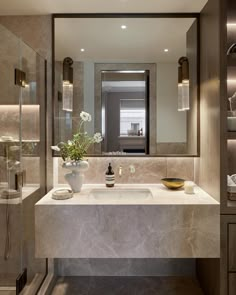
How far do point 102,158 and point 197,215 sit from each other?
1.05 metres

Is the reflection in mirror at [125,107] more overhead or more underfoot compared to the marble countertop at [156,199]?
more overhead

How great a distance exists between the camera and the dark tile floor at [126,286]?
8.01 feet

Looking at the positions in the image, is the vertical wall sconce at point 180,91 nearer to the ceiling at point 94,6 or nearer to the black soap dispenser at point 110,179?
the ceiling at point 94,6

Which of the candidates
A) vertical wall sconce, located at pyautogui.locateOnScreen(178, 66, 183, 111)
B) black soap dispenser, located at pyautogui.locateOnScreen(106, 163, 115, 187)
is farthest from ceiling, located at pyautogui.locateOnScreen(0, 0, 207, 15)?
black soap dispenser, located at pyautogui.locateOnScreen(106, 163, 115, 187)

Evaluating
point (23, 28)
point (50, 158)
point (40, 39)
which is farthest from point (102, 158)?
point (23, 28)

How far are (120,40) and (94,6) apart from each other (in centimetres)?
36

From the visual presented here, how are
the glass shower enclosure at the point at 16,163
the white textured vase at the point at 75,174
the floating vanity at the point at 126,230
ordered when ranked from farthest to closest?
the white textured vase at the point at 75,174
the glass shower enclosure at the point at 16,163
the floating vanity at the point at 126,230

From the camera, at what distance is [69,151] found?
2359 mm

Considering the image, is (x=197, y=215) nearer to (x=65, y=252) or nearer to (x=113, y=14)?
(x=65, y=252)

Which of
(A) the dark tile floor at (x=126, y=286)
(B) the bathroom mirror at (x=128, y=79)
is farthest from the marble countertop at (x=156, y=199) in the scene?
(A) the dark tile floor at (x=126, y=286)

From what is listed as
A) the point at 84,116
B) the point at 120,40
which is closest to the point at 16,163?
the point at 84,116

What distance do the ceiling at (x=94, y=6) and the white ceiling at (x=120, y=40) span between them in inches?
4.1

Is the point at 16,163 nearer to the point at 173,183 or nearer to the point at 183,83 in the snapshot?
the point at 173,183

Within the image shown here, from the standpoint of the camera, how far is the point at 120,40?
2.58 metres
